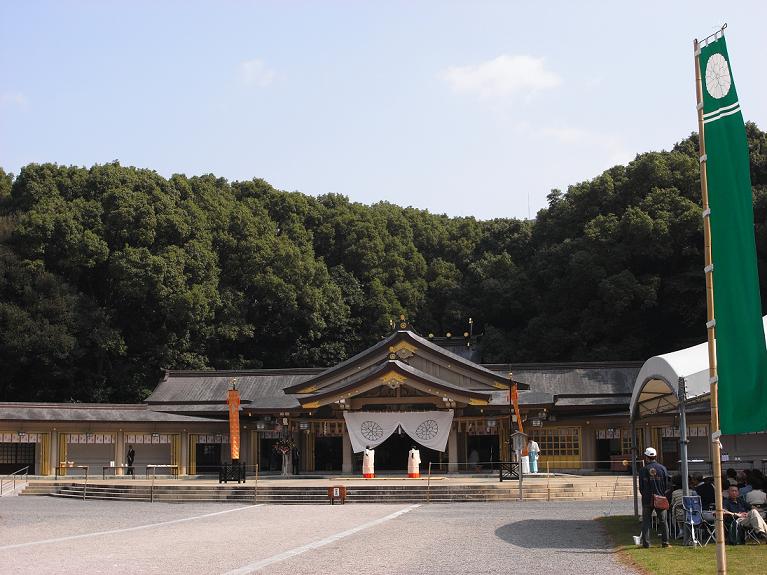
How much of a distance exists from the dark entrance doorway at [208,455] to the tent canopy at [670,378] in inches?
929

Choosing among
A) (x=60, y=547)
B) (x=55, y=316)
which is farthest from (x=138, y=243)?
(x=60, y=547)

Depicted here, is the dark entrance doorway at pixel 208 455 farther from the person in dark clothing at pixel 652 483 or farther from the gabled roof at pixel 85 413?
the person in dark clothing at pixel 652 483

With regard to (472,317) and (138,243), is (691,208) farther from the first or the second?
(138,243)

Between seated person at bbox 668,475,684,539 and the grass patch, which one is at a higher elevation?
seated person at bbox 668,475,684,539

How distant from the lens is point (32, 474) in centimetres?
3591

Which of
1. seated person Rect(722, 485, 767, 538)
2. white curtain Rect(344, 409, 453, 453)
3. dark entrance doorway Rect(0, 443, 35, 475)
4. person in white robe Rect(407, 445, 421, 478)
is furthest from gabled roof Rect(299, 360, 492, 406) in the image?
seated person Rect(722, 485, 767, 538)

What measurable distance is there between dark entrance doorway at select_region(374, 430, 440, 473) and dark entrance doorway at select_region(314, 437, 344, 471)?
1.65 metres

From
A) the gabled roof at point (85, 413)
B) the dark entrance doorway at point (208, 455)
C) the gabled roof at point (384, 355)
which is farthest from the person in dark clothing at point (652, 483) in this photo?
the dark entrance doorway at point (208, 455)

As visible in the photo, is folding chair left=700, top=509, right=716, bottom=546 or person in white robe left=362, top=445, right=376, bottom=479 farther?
person in white robe left=362, top=445, right=376, bottom=479

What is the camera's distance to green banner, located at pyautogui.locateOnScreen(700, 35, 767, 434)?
860cm

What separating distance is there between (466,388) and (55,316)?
21130 millimetres

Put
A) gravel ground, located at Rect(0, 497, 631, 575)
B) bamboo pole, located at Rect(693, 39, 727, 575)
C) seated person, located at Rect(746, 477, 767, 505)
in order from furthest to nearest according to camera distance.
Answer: seated person, located at Rect(746, 477, 767, 505)
gravel ground, located at Rect(0, 497, 631, 575)
bamboo pole, located at Rect(693, 39, 727, 575)

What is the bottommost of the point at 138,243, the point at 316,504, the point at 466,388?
the point at 316,504

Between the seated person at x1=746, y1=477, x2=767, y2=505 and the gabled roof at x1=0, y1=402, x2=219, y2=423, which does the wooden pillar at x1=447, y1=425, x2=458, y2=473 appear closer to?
the gabled roof at x1=0, y1=402, x2=219, y2=423
